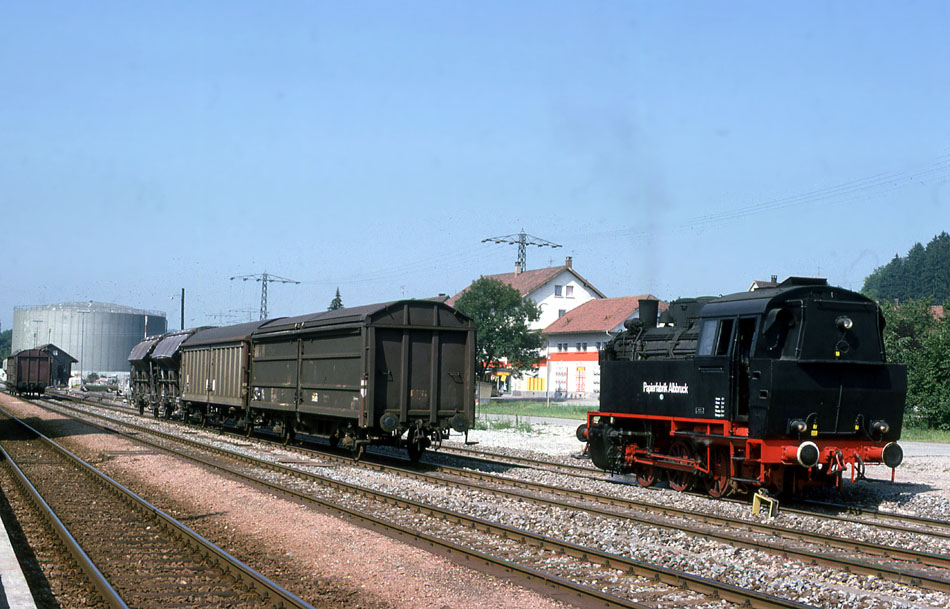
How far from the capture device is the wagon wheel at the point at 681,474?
15.2 m

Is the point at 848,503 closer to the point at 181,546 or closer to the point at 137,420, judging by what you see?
the point at 181,546

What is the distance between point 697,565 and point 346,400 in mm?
10982

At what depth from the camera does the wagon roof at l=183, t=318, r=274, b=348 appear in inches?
1045

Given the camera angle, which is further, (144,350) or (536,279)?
(536,279)

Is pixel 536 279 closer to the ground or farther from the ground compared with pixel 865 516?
farther from the ground

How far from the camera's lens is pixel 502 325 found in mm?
59281

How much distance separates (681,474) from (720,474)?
124 cm

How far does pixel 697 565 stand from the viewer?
951 centimetres

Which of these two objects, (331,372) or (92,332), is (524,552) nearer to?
(331,372)

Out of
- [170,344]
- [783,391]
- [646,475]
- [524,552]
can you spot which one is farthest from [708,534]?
[170,344]

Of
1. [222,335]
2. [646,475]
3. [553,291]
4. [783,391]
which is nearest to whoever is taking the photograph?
[783,391]

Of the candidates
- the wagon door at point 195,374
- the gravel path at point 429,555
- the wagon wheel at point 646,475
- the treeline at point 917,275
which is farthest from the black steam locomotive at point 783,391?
the treeline at point 917,275

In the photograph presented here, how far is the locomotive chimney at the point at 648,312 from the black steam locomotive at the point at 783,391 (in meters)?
1.65

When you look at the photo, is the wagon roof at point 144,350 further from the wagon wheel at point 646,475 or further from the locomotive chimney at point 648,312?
the wagon wheel at point 646,475
